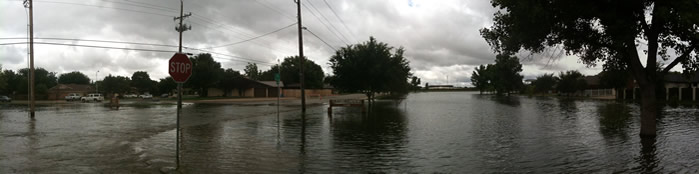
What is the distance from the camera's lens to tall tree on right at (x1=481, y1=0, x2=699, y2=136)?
10.2 metres

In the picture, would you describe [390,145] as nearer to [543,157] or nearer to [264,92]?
[543,157]

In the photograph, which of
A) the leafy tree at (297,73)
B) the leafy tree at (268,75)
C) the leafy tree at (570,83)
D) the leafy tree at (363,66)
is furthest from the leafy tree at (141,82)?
the leafy tree at (570,83)

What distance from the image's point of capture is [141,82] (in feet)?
426

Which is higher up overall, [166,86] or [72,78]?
[72,78]

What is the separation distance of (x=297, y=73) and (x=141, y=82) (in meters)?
56.8

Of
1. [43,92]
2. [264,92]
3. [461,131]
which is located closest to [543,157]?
[461,131]

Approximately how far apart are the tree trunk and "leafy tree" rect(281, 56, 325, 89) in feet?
274

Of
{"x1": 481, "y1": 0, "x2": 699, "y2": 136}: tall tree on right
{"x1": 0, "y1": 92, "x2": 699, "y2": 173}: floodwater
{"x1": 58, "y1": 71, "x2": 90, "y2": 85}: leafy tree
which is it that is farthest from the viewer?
{"x1": 58, "y1": 71, "x2": 90, "y2": 85}: leafy tree

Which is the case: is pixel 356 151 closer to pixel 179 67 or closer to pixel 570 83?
pixel 179 67

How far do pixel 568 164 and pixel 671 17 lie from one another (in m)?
4.59

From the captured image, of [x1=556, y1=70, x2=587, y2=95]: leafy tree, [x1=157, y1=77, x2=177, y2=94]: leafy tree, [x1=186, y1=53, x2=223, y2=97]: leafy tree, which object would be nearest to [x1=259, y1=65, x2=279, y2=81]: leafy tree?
[x1=157, y1=77, x2=177, y2=94]: leafy tree

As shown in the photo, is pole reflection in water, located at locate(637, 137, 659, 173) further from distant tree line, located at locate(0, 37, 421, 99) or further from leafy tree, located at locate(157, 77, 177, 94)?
leafy tree, located at locate(157, 77, 177, 94)

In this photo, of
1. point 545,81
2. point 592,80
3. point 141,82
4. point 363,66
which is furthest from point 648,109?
point 141,82

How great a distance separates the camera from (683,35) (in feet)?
34.1
